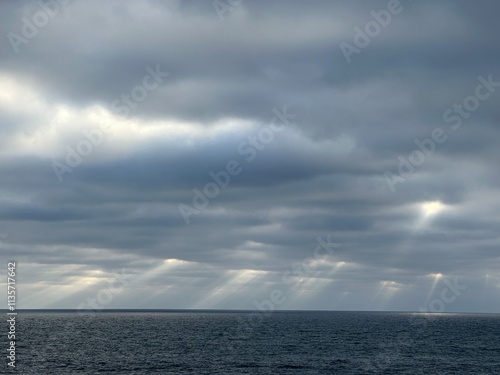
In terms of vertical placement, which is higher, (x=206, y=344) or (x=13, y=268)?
(x=13, y=268)

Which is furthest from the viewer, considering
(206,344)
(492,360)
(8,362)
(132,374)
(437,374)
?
(206,344)

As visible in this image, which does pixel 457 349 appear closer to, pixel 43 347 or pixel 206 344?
pixel 206 344

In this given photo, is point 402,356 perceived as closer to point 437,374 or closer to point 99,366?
point 437,374

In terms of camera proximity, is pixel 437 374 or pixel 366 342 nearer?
pixel 437 374

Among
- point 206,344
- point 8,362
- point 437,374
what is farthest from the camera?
point 206,344

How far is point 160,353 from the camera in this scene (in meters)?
119

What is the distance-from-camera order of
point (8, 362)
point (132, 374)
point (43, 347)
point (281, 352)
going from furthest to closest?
point (43, 347)
point (281, 352)
point (8, 362)
point (132, 374)

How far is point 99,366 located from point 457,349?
8909 centimetres

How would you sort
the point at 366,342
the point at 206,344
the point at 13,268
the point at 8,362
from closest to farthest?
1. the point at 13,268
2. the point at 8,362
3. the point at 206,344
4. the point at 366,342

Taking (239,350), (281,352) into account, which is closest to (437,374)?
(281,352)

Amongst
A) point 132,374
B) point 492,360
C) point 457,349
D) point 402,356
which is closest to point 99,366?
point 132,374

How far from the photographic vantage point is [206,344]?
144 meters

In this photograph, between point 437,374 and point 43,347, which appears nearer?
point 437,374

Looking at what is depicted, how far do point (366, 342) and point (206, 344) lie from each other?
45.8 metres
